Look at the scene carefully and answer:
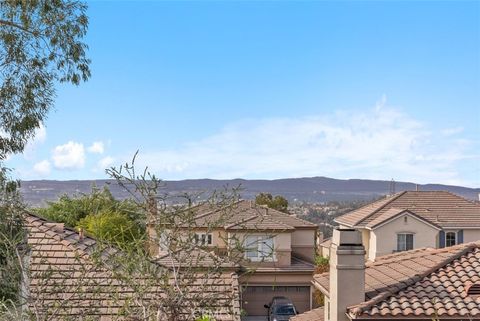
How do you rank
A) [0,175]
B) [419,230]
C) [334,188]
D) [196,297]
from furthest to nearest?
1. [334,188]
2. [419,230]
3. [0,175]
4. [196,297]

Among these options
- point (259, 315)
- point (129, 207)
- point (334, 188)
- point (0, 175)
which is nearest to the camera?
point (129, 207)

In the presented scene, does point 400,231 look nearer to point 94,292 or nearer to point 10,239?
point 10,239

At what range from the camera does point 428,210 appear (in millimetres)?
38031

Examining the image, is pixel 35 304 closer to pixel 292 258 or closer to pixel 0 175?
pixel 0 175

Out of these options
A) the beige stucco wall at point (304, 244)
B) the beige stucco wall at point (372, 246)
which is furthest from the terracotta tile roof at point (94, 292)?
the beige stucco wall at point (372, 246)

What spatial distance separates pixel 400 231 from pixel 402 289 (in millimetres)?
22306

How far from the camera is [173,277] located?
5.37 meters

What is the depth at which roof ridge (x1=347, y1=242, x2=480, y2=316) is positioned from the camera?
A: 41.9 feet

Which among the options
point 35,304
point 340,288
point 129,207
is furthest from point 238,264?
point 340,288

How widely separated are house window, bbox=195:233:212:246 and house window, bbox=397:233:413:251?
30.9 metres

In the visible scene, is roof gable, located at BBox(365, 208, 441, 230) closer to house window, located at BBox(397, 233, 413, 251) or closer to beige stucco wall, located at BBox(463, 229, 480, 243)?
house window, located at BBox(397, 233, 413, 251)

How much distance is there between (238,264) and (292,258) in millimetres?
26586

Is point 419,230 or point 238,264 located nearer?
point 238,264

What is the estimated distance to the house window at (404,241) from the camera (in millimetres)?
35219
